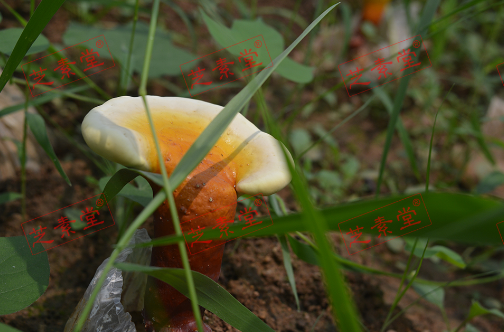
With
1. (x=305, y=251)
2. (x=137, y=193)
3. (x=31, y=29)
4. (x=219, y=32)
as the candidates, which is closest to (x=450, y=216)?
(x=305, y=251)

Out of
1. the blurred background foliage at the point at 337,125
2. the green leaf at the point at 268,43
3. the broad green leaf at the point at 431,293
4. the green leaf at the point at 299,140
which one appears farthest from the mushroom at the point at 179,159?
the green leaf at the point at 299,140

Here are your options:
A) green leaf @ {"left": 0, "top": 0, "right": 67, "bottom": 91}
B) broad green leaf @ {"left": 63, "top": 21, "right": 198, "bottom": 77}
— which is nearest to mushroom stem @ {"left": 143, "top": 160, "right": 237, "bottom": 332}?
green leaf @ {"left": 0, "top": 0, "right": 67, "bottom": 91}

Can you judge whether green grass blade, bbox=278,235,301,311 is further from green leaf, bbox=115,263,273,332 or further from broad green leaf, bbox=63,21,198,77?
broad green leaf, bbox=63,21,198,77

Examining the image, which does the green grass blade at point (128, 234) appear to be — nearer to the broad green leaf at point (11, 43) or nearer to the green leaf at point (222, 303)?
the green leaf at point (222, 303)

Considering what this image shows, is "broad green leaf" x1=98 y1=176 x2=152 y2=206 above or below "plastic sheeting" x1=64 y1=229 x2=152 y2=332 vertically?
above

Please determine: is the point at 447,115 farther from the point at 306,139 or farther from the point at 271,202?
the point at 271,202

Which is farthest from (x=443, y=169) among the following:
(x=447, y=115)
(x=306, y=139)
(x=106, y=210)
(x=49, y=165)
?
(x=49, y=165)

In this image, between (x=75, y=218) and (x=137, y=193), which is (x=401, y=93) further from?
(x=75, y=218)
